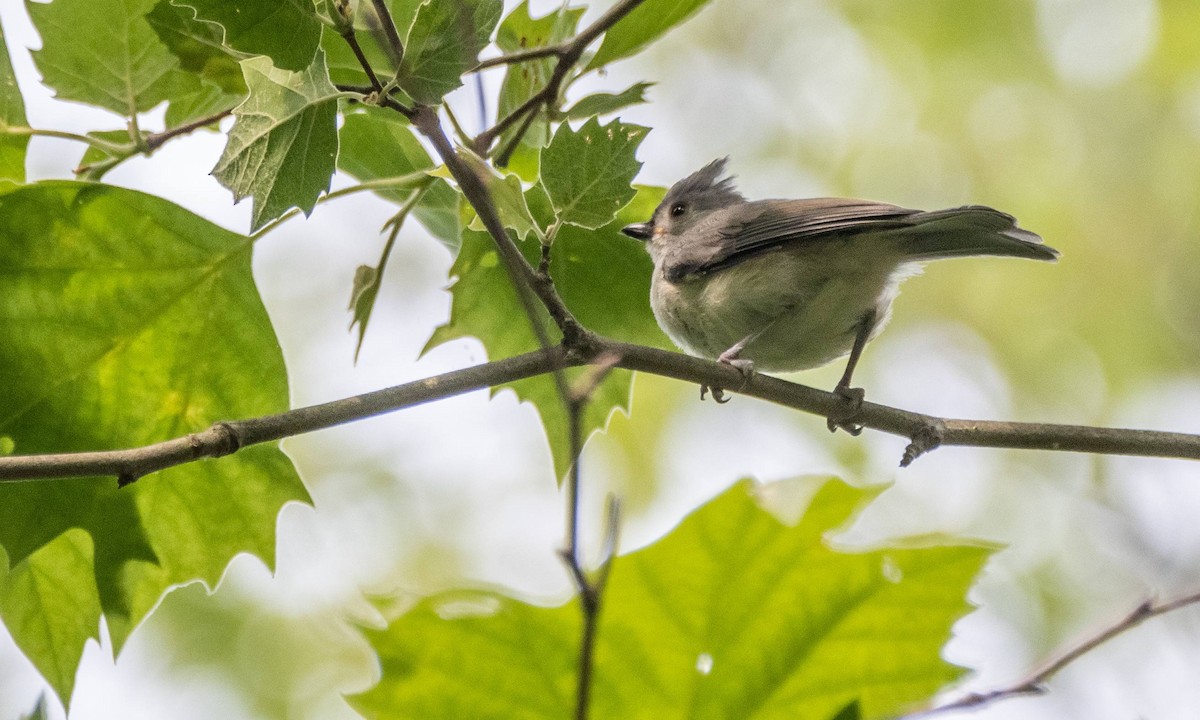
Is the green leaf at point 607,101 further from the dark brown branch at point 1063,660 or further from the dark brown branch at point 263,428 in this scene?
the dark brown branch at point 1063,660

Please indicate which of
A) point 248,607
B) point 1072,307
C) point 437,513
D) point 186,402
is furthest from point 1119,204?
point 186,402

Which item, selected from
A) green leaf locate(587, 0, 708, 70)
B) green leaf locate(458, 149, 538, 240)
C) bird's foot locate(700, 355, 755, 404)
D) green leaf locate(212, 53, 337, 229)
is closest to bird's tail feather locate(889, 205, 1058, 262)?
bird's foot locate(700, 355, 755, 404)

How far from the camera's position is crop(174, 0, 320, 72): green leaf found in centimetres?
190

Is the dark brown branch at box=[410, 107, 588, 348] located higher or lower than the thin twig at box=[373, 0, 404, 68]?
lower

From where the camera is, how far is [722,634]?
1694 mm

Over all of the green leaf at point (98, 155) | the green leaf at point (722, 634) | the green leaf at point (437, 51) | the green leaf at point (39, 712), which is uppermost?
the green leaf at point (98, 155)

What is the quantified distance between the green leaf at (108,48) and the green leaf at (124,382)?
0.22 meters

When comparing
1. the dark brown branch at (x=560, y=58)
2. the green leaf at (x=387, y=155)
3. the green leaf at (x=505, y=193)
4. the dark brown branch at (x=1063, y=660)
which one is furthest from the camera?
the green leaf at (x=387, y=155)

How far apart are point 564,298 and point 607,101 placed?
67 centimetres

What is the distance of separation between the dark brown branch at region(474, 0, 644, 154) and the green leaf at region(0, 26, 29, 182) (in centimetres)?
102

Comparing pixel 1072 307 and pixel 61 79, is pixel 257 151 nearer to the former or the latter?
pixel 61 79

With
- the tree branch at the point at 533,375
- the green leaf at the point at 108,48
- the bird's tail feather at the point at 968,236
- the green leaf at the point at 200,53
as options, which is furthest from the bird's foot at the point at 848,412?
the green leaf at the point at 108,48

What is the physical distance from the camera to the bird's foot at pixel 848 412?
102 inches

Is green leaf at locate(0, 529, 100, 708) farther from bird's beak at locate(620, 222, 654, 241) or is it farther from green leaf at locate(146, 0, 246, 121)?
bird's beak at locate(620, 222, 654, 241)
